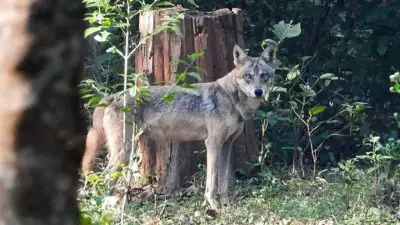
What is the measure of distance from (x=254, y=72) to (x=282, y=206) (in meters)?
Answer: 1.75

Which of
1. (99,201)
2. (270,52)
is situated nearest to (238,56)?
(270,52)

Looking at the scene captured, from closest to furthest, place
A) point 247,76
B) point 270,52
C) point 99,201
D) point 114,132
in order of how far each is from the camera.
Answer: point 99,201 < point 114,132 < point 247,76 < point 270,52

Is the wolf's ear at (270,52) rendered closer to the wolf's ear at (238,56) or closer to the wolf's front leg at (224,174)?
the wolf's ear at (238,56)

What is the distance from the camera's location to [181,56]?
9703mm

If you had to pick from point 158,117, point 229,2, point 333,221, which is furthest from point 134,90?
point 229,2

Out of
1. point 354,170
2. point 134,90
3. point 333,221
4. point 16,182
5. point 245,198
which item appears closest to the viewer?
point 16,182

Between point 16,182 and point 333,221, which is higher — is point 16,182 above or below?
above

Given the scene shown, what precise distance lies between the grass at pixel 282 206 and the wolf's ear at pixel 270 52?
130 centimetres

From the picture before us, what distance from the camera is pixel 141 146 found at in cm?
1014

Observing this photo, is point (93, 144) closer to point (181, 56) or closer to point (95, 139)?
point (95, 139)

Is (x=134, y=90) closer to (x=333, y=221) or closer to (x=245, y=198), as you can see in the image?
(x=333, y=221)

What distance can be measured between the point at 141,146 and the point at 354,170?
7.75 feet

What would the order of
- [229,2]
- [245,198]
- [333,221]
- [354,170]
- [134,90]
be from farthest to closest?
[229,2] < [354,170] < [245,198] < [333,221] < [134,90]

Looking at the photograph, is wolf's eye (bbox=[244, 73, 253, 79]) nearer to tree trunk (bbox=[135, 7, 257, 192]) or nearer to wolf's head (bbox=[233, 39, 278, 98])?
wolf's head (bbox=[233, 39, 278, 98])
